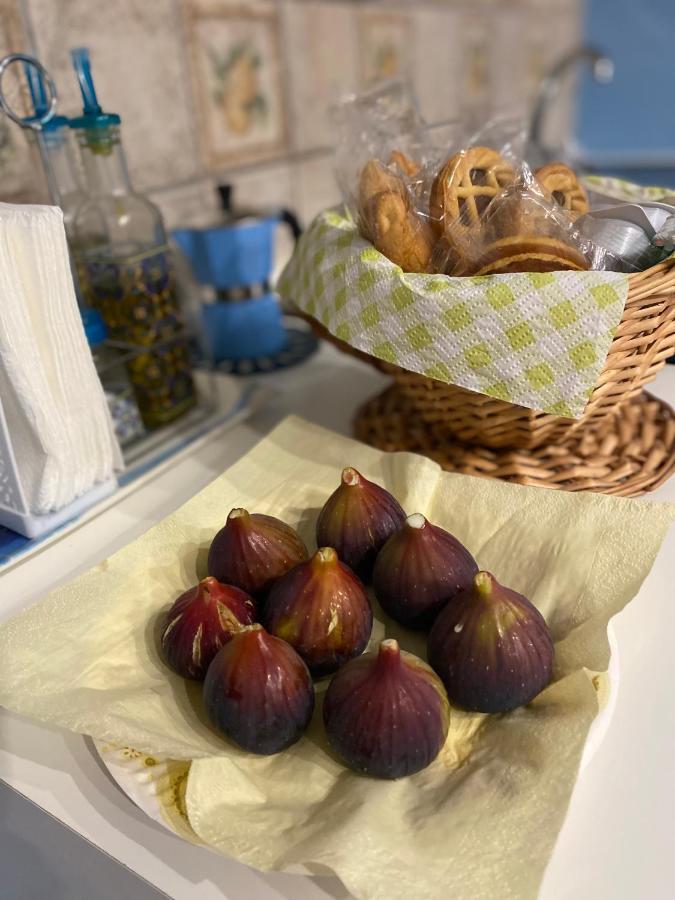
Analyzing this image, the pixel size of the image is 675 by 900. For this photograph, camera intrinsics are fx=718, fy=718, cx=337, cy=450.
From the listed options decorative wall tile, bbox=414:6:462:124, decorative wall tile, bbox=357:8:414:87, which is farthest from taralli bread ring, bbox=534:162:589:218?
decorative wall tile, bbox=414:6:462:124

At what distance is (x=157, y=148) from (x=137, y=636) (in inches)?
25.8

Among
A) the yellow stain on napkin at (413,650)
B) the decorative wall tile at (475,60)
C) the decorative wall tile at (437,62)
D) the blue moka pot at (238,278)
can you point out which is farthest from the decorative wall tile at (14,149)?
the decorative wall tile at (475,60)

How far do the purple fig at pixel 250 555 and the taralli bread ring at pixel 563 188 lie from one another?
0.32 metres

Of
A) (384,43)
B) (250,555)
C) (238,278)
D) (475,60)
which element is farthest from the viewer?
(475,60)

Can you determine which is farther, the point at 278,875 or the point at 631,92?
the point at 631,92

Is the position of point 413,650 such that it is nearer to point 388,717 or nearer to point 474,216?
point 388,717

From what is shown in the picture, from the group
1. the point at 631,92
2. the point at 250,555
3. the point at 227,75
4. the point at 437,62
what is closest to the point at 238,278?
the point at 227,75

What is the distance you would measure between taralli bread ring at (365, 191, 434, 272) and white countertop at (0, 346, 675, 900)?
0.27 m

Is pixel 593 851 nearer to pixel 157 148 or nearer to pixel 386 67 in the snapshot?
pixel 157 148

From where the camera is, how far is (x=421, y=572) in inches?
16.0

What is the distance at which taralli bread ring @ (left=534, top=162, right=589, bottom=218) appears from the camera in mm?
533

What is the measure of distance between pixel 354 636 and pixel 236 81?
0.85 metres

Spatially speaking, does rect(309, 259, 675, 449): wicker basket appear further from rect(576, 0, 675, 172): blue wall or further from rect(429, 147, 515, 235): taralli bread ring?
rect(576, 0, 675, 172): blue wall

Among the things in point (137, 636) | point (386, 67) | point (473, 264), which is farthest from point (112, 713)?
point (386, 67)
